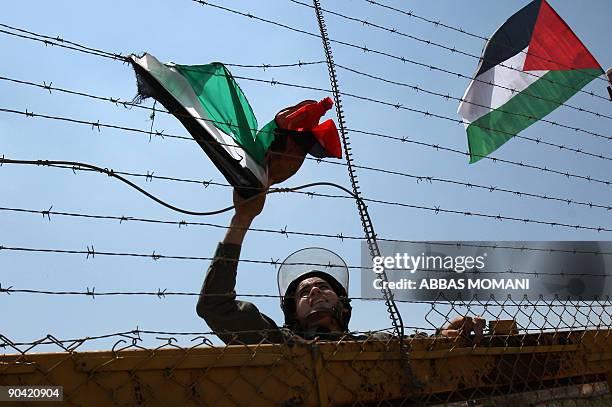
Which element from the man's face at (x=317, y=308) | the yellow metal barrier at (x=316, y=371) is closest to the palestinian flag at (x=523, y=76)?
the man's face at (x=317, y=308)

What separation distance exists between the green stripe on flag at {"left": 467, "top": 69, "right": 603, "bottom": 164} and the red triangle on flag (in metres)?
0.08

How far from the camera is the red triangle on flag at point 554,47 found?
5836 millimetres

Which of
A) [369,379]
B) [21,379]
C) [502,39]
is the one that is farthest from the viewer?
[502,39]

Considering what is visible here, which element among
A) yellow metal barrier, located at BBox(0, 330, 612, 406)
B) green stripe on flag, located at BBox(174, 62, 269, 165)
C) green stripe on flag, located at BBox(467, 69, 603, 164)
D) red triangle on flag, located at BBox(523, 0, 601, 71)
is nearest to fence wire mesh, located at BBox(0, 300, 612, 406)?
yellow metal barrier, located at BBox(0, 330, 612, 406)

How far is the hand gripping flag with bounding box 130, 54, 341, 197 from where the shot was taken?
2.88 metres

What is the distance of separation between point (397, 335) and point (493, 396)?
0.53 m

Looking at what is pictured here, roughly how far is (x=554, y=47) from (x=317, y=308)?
13.3 ft

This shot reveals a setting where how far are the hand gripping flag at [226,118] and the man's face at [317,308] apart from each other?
899mm

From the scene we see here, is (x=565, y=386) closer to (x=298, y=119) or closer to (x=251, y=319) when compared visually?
(x=251, y=319)

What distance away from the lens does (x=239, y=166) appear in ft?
9.47

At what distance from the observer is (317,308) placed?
3.57 meters

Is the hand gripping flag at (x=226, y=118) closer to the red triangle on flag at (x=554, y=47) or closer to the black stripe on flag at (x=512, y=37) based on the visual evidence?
the black stripe on flag at (x=512, y=37)

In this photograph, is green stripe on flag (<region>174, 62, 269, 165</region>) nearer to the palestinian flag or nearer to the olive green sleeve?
the olive green sleeve

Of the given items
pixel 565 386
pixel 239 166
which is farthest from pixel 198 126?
pixel 565 386
